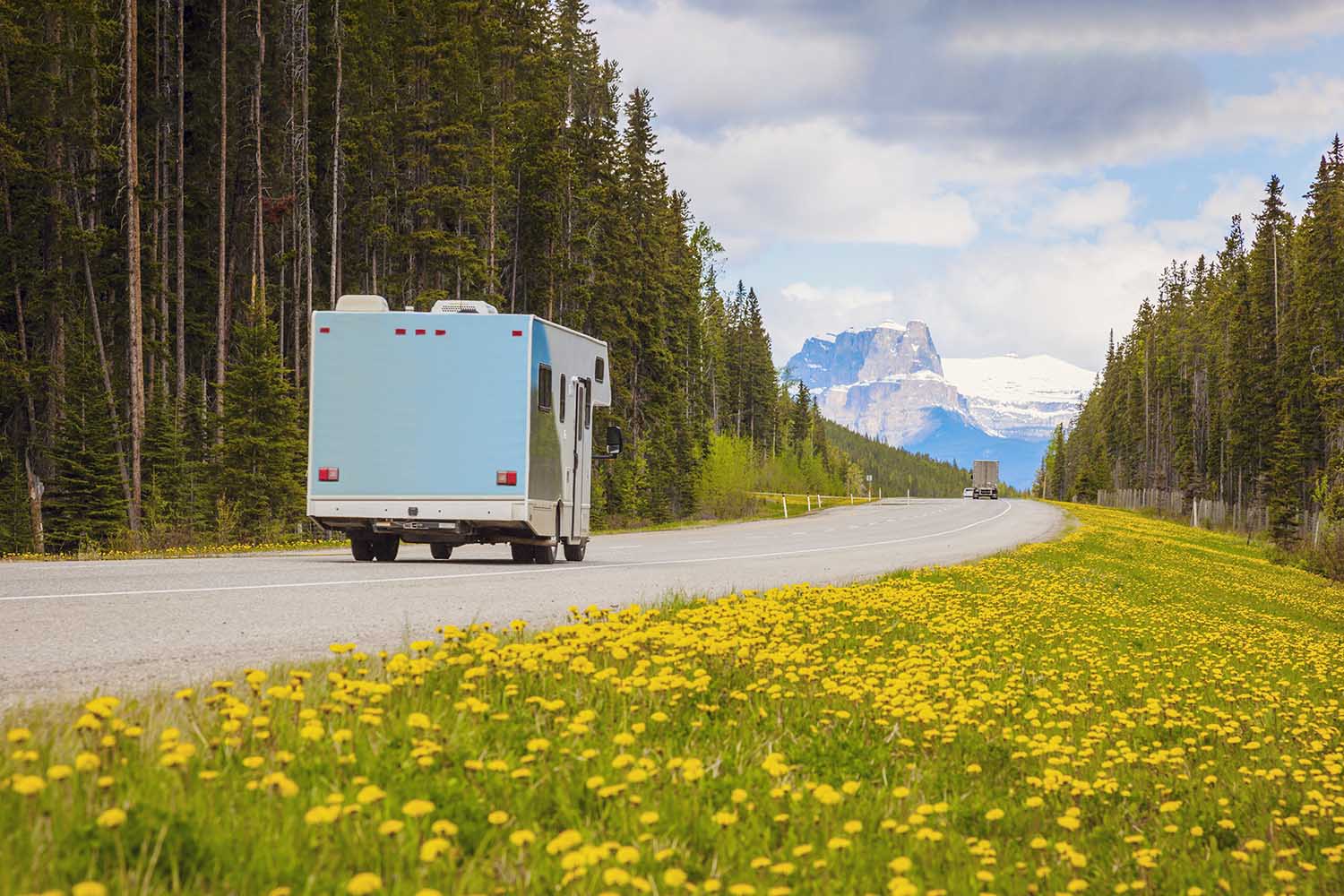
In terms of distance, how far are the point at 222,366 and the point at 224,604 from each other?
81.5 feet

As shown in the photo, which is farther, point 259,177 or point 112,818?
point 259,177

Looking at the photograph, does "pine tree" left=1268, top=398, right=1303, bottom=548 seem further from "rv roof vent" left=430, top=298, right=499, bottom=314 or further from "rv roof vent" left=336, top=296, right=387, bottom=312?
"rv roof vent" left=336, top=296, right=387, bottom=312

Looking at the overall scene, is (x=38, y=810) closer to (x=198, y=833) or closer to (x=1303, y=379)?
(x=198, y=833)

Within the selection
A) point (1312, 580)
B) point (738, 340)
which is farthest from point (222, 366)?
point (738, 340)

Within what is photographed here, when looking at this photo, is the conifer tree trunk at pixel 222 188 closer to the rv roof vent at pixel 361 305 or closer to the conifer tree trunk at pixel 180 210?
the conifer tree trunk at pixel 180 210

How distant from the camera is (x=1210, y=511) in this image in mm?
81812

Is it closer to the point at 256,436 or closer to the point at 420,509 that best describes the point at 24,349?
the point at 256,436

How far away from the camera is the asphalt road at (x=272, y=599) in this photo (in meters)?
6.66

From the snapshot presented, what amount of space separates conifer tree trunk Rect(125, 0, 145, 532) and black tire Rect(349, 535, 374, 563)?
10517mm

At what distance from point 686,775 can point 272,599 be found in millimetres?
7072

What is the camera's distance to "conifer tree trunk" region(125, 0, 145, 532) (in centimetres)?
2461

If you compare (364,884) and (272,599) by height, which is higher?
(364,884)

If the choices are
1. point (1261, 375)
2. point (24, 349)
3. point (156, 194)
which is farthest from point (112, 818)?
point (1261, 375)

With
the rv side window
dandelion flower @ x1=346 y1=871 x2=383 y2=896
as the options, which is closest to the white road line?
the rv side window
